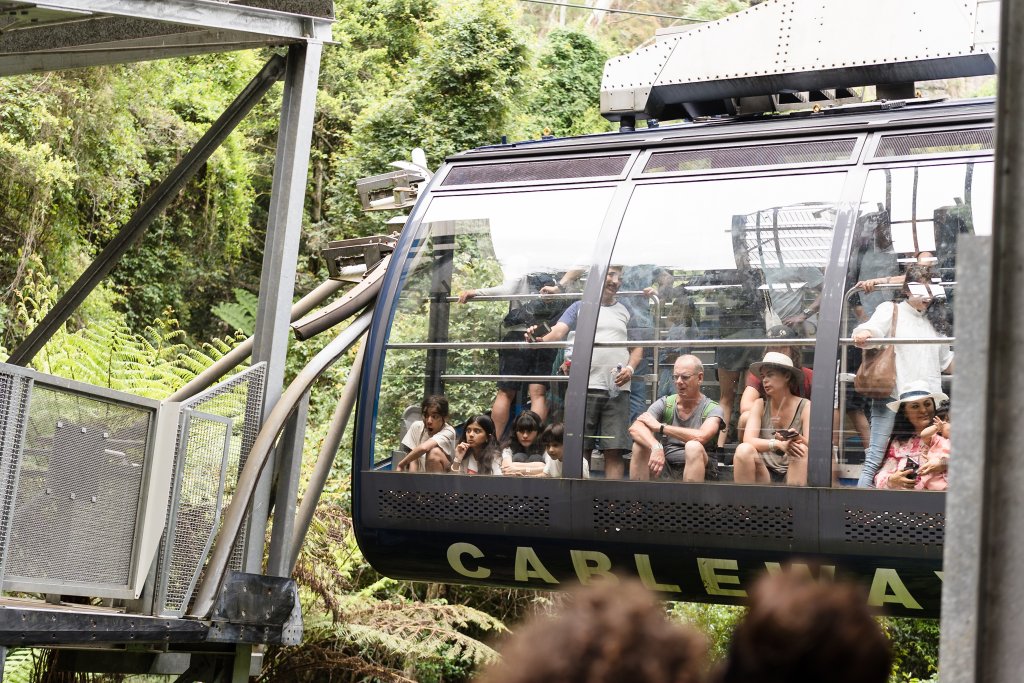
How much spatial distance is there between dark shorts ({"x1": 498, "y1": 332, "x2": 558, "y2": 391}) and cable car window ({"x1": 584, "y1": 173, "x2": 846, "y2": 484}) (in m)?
0.35

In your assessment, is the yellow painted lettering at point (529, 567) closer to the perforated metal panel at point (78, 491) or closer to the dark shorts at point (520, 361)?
the dark shorts at point (520, 361)

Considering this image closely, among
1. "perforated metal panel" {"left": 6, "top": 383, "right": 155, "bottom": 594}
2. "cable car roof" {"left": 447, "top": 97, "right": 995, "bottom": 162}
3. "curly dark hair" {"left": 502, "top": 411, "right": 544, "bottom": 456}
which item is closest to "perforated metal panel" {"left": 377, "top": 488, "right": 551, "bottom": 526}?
"curly dark hair" {"left": 502, "top": 411, "right": 544, "bottom": 456}

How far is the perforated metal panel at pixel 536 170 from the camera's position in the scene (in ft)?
22.7

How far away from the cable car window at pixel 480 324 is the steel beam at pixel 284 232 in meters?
0.64

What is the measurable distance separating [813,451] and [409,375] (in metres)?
2.44

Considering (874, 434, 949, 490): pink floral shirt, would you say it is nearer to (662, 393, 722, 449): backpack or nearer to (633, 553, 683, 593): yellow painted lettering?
(662, 393, 722, 449): backpack

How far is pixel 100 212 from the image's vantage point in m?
19.2

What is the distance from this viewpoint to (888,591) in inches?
234

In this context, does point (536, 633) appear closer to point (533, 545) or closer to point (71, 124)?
point (533, 545)

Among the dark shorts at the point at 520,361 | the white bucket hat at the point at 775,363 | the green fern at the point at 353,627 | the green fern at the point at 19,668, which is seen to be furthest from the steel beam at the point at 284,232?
the green fern at the point at 353,627

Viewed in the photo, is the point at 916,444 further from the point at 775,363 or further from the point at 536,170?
the point at 536,170

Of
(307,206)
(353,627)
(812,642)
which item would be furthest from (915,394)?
(307,206)

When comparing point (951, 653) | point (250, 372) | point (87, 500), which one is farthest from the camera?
point (250, 372)

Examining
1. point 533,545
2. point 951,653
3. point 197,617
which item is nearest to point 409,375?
point 533,545
